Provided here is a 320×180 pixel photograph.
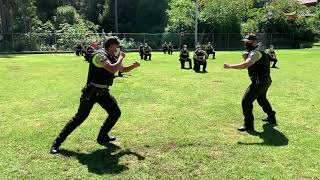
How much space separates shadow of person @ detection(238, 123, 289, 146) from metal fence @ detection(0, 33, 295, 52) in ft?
142

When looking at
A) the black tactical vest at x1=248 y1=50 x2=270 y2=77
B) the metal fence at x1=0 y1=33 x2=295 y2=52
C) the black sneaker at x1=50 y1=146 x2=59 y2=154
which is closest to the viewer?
the black sneaker at x1=50 y1=146 x2=59 y2=154

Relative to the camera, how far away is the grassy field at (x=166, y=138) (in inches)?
273

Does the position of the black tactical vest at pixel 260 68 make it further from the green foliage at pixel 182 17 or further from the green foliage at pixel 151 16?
the green foliage at pixel 151 16

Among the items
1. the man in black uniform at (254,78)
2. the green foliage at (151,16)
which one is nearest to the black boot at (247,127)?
the man in black uniform at (254,78)

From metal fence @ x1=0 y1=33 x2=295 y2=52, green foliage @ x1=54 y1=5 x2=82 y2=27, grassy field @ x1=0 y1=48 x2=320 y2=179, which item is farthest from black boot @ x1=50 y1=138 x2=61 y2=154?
green foliage @ x1=54 y1=5 x2=82 y2=27

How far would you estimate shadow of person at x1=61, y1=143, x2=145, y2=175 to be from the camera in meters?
6.97

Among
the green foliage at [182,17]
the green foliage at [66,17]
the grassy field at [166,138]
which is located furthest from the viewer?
the green foliage at [66,17]

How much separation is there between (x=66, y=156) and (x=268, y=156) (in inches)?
132

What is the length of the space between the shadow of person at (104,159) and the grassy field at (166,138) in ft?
0.05

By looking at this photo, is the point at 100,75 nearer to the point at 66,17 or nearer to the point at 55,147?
the point at 55,147

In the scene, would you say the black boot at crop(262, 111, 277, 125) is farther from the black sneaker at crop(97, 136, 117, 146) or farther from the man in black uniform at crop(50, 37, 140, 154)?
the man in black uniform at crop(50, 37, 140, 154)

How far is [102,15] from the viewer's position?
2913 inches

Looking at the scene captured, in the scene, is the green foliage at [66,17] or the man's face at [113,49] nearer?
the man's face at [113,49]

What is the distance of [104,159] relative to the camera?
295 inches
